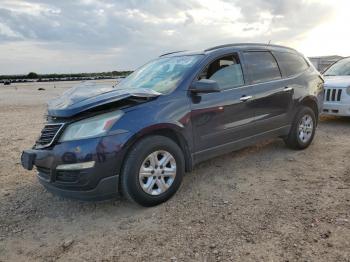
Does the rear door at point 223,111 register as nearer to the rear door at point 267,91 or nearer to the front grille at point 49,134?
the rear door at point 267,91

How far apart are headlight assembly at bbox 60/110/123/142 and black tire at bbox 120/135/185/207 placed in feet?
1.21

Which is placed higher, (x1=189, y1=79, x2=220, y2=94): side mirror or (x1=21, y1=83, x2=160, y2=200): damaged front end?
(x1=189, y1=79, x2=220, y2=94): side mirror

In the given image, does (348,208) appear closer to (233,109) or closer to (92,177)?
(233,109)

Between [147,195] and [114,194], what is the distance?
37 centimetres

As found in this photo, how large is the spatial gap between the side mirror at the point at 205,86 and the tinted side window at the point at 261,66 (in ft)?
3.55

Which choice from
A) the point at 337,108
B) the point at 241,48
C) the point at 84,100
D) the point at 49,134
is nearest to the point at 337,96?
the point at 337,108

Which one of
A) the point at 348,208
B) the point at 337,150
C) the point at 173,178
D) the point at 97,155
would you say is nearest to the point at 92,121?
the point at 97,155

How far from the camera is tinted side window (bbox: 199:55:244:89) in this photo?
471 centimetres

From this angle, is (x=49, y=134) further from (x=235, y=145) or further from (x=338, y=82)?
(x=338, y=82)

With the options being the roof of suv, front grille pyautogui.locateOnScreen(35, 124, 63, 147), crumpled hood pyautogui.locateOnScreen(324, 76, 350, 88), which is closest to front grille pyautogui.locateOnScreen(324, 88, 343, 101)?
crumpled hood pyautogui.locateOnScreen(324, 76, 350, 88)

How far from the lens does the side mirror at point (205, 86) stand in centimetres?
420

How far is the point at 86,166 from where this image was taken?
11.8ft

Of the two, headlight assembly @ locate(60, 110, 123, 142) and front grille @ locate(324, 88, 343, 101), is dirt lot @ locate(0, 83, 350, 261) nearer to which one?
headlight assembly @ locate(60, 110, 123, 142)

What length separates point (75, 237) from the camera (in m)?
3.50
